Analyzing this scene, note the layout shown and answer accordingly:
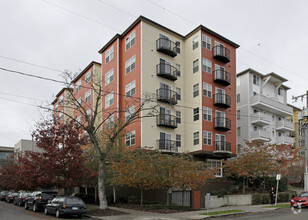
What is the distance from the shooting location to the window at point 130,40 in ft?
123

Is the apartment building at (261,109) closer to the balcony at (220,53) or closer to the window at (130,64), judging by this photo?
the balcony at (220,53)

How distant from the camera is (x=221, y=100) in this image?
38625 mm

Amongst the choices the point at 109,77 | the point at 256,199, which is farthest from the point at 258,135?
the point at 109,77

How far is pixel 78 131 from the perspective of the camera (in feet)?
96.3

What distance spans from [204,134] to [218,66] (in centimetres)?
868

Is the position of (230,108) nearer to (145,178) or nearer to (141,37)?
(141,37)

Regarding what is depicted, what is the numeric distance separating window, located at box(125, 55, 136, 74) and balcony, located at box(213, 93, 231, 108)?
990 cm

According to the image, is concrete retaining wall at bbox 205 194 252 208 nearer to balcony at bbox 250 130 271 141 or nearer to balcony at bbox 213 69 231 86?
balcony at bbox 213 69 231 86

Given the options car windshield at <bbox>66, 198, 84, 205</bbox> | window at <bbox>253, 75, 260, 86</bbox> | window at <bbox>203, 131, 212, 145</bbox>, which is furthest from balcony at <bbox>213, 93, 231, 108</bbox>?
car windshield at <bbox>66, 198, 84, 205</bbox>

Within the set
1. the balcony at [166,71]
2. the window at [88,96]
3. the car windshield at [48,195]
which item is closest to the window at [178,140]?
the balcony at [166,71]

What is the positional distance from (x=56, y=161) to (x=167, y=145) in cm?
1271

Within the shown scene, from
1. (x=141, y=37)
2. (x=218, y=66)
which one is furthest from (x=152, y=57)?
(x=218, y=66)

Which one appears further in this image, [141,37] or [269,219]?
[141,37]

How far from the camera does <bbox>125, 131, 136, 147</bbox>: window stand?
1382 inches
